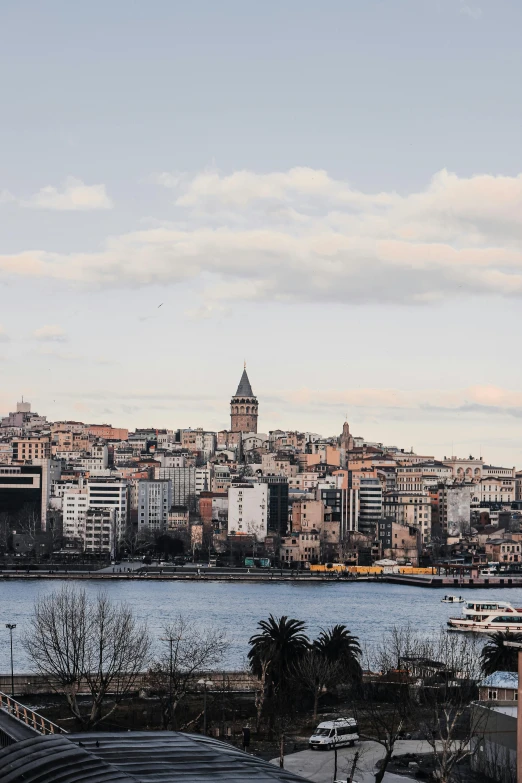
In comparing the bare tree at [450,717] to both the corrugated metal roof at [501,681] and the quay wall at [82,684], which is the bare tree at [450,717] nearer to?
the corrugated metal roof at [501,681]

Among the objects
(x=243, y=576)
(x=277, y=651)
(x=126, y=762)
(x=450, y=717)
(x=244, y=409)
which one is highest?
(x=244, y=409)

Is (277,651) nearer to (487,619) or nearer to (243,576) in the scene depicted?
(487,619)

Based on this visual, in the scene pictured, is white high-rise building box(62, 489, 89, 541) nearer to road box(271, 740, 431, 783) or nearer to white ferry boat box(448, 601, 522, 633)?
white ferry boat box(448, 601, 522, 633)

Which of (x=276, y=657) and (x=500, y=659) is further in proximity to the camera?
(x=500, y=659)

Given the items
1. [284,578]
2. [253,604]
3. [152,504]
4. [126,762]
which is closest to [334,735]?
[126,762]


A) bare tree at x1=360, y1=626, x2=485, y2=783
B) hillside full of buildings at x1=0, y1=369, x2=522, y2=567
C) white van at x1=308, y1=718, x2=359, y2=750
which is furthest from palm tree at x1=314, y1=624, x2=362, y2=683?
hillside full of buildings at x1=0, y1=369, x2=522, y2=567

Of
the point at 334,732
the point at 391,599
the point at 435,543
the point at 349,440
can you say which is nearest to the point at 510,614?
the point at 391,599

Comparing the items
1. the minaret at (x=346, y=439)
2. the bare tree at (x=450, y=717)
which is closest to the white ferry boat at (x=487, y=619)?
the bare tree at (x=450, y=717)
